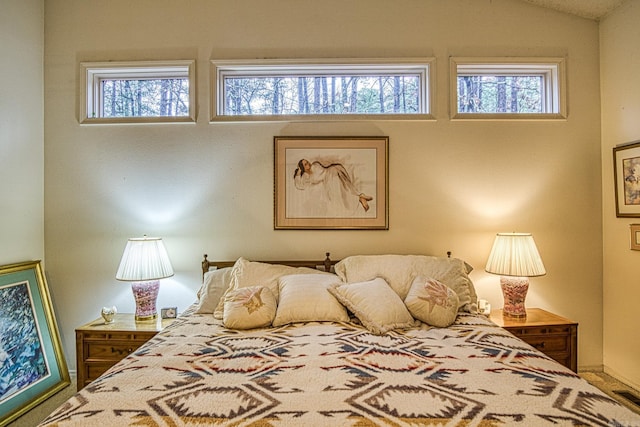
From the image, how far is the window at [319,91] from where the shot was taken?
3.07m

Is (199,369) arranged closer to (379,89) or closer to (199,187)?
(199,187)

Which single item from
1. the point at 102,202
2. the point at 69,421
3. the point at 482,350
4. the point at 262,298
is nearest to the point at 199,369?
the point at 69,421

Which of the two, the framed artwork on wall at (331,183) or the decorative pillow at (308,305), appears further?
the framed artwork on wall at (331,183)

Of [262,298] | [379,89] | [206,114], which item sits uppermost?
[379,89]

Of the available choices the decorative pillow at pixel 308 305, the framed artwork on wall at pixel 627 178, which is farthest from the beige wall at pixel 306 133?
the decorative pillow at pixel 308 305

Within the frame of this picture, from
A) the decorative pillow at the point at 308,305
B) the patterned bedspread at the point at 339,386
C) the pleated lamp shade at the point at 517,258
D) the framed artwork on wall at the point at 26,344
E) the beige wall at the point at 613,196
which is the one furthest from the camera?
the beige wall at the point at 613,196

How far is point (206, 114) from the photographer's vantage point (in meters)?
3.03

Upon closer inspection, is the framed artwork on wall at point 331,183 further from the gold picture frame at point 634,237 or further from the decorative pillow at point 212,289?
the gold picture frame at point 634,237

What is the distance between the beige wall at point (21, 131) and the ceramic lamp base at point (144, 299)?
100 centimetres

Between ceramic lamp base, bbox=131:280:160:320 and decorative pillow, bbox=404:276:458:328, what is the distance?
1.84m

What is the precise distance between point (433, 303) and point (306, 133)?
1649 millimetres

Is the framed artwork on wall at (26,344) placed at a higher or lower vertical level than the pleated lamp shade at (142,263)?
lower

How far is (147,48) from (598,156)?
3827 mm

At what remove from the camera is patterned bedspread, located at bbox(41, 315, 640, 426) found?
1181 millimetres
